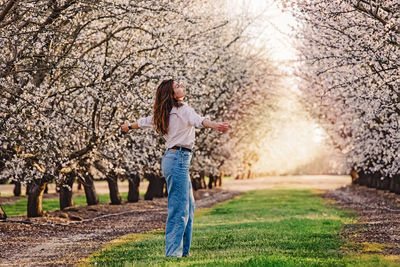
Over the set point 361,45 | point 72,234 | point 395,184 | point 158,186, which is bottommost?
point 72,234

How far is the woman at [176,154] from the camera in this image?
8.71 meters

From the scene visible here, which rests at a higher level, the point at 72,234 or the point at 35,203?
the point at 35,203

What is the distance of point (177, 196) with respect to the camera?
28.8ft

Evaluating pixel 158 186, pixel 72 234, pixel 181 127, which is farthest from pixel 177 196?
pixel 158 186

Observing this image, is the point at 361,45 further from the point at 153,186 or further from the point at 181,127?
the point at 153,186

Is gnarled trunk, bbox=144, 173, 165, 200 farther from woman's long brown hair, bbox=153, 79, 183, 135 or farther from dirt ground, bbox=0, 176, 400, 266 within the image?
woman's long brown hair, bbox=153, 79, 183, 135

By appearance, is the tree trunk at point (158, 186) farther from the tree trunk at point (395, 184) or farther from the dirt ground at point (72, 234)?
the tree trunk at point (395, 184)

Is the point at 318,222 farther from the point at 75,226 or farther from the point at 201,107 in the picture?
the point at 201,107

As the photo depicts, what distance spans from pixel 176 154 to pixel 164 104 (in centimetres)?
78

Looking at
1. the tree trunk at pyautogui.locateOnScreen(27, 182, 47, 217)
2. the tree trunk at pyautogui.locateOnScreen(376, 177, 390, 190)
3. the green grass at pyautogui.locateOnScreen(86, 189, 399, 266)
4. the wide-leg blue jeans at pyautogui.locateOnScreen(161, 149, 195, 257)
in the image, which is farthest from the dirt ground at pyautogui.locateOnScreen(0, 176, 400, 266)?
the tree trunk at pyautogui.locateOnScreen(376, 177, 390, 190)

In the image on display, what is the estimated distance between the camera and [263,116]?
128 ft

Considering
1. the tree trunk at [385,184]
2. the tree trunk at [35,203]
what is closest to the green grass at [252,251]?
the tree trunk at [35,203]

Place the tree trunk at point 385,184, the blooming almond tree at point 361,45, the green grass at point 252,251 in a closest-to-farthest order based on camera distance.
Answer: the green grass at point 252,251 < the blooming almond tree at point 361,45 < the tree trunk at point 385,184

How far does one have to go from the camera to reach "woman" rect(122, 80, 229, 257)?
871 cm
